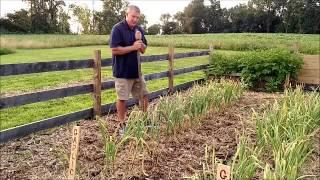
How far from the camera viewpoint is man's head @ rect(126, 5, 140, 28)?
5051mm

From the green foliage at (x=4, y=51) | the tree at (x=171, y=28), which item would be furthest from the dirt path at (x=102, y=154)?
the tree at (x=171, y=28)

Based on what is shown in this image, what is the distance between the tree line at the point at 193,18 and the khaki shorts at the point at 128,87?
45.1 meters

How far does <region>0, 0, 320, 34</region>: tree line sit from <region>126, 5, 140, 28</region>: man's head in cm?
4537

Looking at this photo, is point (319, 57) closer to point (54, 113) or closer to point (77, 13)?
point (54, 113)

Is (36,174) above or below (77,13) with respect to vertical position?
below

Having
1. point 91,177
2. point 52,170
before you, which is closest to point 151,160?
point 91,177

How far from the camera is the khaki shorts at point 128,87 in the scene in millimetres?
5273

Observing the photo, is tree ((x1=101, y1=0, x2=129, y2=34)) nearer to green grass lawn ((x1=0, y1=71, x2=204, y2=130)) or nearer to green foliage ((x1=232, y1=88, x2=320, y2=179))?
green grass lawn ((x1=0, y1=71, x2=204, y2=130))

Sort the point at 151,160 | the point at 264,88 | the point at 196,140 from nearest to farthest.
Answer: the point at 151,160 < the point at 196,140 < the point at 264,88

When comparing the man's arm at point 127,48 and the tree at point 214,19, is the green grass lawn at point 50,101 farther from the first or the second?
the tree at point 214,19

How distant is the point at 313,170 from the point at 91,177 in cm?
213

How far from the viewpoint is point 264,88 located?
9805 mm

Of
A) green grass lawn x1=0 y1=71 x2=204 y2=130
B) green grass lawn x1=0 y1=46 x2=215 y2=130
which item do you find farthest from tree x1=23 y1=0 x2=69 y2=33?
green grass lawn x1=0 y1=71 x2=204 y2=130

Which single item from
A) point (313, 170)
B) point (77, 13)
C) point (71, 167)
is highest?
point (77, 13)
